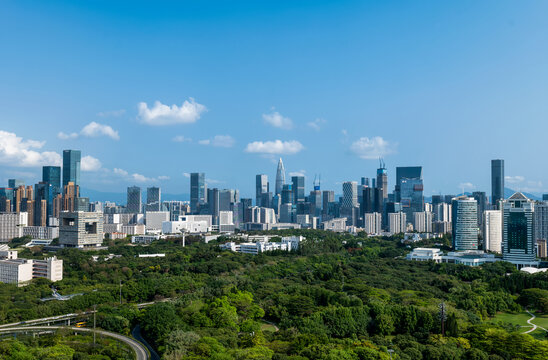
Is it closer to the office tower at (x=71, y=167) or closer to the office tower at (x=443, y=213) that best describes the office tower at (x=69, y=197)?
the office tower at (x=71, y=167)

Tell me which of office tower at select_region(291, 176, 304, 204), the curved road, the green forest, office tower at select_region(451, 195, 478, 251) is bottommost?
the curved road

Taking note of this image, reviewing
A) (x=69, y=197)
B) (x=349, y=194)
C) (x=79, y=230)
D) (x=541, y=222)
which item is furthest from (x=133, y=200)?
(x=541, y=222)

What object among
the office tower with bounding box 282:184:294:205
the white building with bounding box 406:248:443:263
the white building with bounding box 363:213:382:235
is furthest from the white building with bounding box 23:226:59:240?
the office tower with bounding box 282:184:294:205

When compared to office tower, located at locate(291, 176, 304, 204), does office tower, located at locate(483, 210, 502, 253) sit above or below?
below

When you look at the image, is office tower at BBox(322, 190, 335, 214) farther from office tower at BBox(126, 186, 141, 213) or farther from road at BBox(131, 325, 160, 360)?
road at BBox(131, 325, 160, 360)

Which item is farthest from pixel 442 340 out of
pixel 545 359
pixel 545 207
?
pixel 545 207

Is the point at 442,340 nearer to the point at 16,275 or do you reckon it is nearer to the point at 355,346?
the point at 355,346
